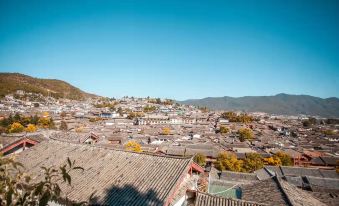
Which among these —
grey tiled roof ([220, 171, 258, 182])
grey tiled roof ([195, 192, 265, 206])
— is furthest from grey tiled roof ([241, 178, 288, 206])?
grey tiled roof ([220, 171, 258, 182])

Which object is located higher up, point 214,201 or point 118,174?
point 118,174

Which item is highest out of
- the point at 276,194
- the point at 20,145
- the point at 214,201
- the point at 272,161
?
the point at 20,145

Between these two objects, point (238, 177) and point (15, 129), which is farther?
point (15, 129)

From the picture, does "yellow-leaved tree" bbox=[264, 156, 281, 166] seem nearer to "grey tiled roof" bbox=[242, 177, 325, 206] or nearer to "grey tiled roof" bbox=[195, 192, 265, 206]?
"grey tiled roof" bbox=[242, 177, 325, 206]

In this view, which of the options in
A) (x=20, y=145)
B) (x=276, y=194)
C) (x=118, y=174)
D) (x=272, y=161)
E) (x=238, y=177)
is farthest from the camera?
(x=272, y=161)

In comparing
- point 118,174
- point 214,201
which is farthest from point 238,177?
point 118,174

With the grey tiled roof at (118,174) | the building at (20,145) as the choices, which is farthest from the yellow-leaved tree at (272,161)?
the building at (20,145)

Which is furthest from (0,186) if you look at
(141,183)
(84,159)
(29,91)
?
(29,91)

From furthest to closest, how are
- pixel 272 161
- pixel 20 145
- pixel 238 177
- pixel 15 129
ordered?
1. pixel 15 129
2. pixel 272 161
3. pixel 238 177
4. pixel 20 145

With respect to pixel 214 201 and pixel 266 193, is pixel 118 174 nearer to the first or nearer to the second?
pixel 214 201

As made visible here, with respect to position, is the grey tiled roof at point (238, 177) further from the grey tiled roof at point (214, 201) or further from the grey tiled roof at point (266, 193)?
the grey tiled roof at point (214, 201)
